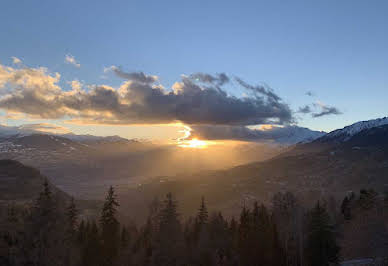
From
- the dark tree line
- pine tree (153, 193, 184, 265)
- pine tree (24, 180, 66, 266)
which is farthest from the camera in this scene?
pine tree (153, 193, 184, 265)

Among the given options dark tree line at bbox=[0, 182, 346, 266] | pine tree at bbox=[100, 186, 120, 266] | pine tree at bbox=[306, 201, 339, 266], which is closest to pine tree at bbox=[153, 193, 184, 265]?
dark tree line at bbox=[0, 182, 346, 266]

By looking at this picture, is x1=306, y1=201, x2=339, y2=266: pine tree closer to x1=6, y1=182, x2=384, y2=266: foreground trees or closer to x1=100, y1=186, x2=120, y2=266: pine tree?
x1=6, y1=182, x2=384, y2=266: foreground trees

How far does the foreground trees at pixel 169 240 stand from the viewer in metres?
46.9

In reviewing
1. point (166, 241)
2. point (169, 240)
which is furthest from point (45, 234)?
point (169, 240)

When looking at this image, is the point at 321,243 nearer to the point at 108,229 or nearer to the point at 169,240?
the point at 169,240

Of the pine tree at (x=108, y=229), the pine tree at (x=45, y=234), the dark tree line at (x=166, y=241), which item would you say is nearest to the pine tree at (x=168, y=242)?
the dark tree line at (x=166, y=241)

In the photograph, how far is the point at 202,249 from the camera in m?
78.9

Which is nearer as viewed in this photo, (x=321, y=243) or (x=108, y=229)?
(x=321, y=243)

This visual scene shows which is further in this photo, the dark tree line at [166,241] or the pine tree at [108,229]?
the pine tree at [108,229]

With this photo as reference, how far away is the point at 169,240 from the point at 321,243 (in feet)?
96.0

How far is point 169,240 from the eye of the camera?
236 ft

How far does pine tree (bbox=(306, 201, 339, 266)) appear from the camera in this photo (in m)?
58.5

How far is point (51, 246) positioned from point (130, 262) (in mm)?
32927

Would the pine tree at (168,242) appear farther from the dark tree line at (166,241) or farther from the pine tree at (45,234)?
the pine tree at (45,234)
